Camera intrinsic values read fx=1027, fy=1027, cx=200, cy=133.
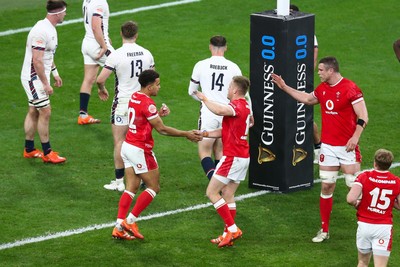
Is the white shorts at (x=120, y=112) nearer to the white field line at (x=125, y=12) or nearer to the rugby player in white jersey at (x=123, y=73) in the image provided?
the rugby player in white jersey at (x=123, y=73)

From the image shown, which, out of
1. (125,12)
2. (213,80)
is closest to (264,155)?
(213,80)

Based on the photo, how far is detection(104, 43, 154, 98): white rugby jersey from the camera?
50.0 feet

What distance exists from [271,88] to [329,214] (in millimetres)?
2460

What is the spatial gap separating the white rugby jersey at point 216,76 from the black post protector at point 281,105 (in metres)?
0.58

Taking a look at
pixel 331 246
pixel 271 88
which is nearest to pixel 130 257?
pixel 331 246

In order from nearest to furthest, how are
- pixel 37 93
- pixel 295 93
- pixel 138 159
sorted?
pixel 138 159, pixel 295 93, pixel 37 93

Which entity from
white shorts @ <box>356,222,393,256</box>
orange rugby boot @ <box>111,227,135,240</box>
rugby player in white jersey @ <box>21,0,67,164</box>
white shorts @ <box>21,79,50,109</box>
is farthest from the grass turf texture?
white shorts @ <box>356,222,393,256</box>

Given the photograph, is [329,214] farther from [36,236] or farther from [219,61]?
[36,236]

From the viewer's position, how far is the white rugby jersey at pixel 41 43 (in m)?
16.3

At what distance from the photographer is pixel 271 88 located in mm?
15266

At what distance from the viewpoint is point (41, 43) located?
53.5 feet

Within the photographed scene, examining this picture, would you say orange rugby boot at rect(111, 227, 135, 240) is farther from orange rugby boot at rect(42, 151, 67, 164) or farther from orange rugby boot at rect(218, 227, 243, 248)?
orange rugby boot at rect(42, 151, 67, 164)

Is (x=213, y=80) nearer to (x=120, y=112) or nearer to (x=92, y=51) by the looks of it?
(x=120, y=112)

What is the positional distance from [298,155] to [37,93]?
437 centimetres
